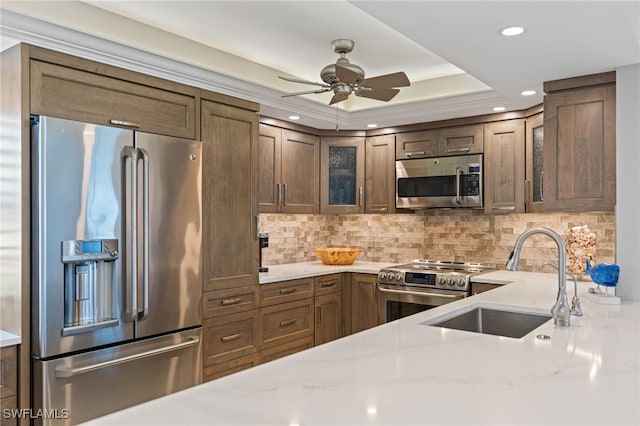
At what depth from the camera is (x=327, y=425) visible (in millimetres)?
1044

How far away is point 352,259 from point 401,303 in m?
0.70

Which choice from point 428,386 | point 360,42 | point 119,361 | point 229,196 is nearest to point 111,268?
point 119,361

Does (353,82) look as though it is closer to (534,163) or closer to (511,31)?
(511,31)

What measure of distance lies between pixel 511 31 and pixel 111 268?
2.37 metres

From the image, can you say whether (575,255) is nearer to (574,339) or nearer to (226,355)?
(574,339)

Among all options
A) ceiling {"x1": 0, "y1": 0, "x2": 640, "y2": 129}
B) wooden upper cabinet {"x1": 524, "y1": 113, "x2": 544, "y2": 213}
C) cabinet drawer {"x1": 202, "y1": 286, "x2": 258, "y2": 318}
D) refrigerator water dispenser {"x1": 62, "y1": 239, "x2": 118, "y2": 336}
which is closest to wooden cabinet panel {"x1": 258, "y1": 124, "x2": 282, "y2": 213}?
ceiling {"x1": 0, "y1": 0, "x2": 640, "y2": 129}

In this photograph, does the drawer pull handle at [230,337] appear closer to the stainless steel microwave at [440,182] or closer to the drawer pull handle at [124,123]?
the drawer pull handle at [124,123]

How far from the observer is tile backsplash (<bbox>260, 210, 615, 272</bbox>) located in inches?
159

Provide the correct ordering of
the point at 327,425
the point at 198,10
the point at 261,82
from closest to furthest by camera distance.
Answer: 1. the point at 327,425
2. the point at 198,10
3. the point at 261,82

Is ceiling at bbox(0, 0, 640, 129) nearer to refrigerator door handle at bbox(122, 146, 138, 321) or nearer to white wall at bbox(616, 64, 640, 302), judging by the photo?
white wall at bbox(616, 64, 640, 302)

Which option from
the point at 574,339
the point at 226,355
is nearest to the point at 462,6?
the point at 574,339

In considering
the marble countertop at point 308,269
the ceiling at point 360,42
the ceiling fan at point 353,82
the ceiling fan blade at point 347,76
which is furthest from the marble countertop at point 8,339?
the ceiling fan blade at point 347,76

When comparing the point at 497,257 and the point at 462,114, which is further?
the point at 497,257

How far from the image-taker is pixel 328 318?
4391mm
